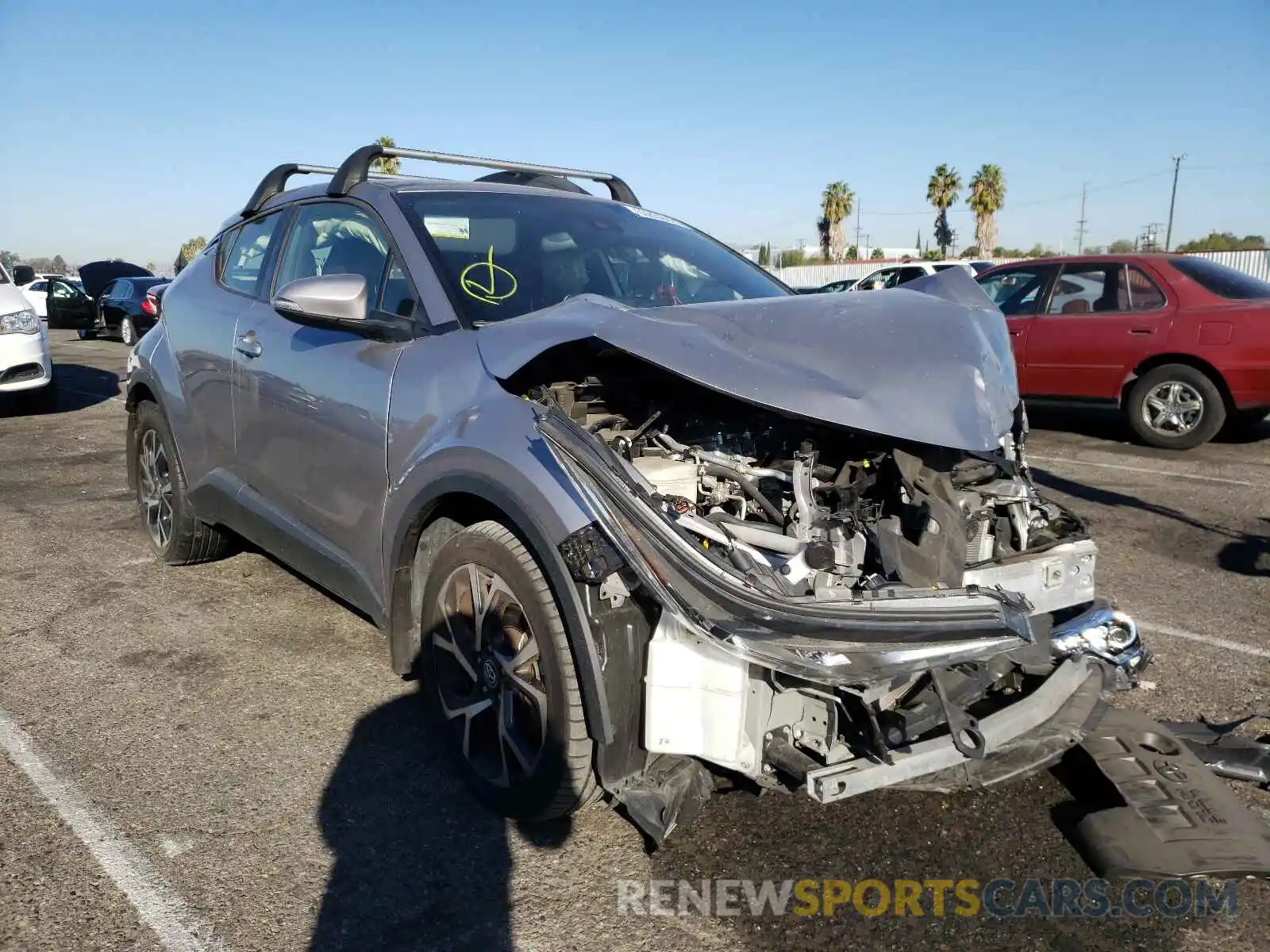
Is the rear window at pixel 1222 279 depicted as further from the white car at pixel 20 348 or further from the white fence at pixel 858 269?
the white fence at pixel 858 269

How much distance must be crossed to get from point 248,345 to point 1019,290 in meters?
7.92

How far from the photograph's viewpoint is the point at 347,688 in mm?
3750

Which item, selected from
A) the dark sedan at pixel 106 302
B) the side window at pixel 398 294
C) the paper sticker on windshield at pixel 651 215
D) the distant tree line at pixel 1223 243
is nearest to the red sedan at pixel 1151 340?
the paper sticker on windshield at pixel 651 215

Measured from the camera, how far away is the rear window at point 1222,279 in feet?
27.1

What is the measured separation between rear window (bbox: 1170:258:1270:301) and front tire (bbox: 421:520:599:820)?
802 centimetres

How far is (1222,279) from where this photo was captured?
8453 mm

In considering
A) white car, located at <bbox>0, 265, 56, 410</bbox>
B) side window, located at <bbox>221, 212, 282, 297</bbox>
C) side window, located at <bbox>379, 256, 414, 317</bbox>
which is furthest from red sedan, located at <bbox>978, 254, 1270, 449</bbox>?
white car, located at <bbox>0, 265, 56, 410</bbox>

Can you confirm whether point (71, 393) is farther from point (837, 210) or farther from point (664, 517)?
point (837, 210)

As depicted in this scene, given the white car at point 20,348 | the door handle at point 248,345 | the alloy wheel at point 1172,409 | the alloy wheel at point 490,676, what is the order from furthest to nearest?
the white car at point 20,348 < the alloy wheel at point 1172,409 < the door handle at point 248,345 < the alloy wheel at point 490,676

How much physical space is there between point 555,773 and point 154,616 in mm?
2798

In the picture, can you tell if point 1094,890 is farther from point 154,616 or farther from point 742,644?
point 154,616

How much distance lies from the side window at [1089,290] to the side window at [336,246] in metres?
7.50

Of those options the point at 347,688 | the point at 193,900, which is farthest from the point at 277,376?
the point at 193,900

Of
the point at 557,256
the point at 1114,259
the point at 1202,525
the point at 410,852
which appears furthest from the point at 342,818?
the point at 1114,259
